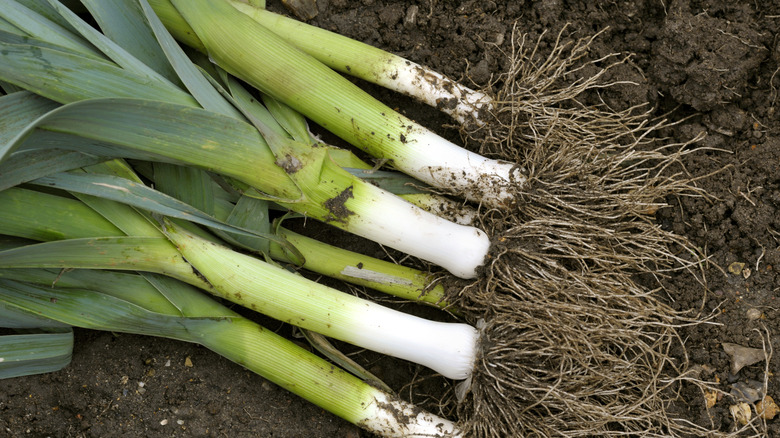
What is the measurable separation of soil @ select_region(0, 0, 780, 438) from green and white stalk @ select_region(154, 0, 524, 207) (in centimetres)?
32

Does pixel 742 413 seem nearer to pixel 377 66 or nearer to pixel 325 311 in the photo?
pixel 325 311

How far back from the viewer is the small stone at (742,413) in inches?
62.8

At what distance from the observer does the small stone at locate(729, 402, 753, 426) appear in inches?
62.8

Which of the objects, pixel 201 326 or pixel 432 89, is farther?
pixel 432 89

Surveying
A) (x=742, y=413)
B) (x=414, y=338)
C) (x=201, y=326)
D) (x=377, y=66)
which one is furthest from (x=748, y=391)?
(x=201, y=326)

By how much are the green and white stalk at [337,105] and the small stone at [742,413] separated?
826 mm

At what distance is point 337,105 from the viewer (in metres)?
1.57

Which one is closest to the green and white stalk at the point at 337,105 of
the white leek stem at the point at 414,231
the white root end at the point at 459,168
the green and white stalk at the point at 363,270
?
the white root end at the point at 459,168

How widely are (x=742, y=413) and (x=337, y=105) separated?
137cm

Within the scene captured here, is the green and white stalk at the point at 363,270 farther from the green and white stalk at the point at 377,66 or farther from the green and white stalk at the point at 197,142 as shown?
the green and white stalk at the point at 377,66

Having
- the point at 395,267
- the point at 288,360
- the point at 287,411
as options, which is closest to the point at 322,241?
the point at 395,267

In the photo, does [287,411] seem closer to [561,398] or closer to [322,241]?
[322,241]

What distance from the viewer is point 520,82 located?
5.59 ft

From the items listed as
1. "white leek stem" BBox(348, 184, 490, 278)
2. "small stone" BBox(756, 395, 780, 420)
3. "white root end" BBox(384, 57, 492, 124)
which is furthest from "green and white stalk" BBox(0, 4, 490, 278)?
"small stone" BBox(756, 395, 780, 420)
